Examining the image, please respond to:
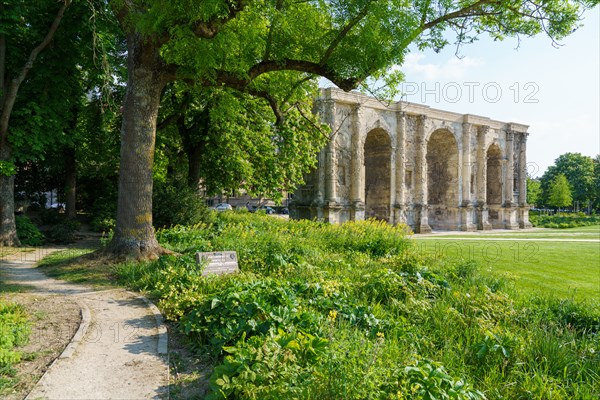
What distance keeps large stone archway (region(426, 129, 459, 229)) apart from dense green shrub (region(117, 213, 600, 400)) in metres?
27.4

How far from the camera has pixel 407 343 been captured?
14.5 ft

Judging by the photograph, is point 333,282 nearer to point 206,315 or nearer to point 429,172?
point 206,315

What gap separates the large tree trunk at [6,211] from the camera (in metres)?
13.8

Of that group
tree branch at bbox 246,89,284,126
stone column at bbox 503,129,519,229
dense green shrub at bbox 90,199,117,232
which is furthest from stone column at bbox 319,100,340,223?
stone column at bbox 503,129,519,229

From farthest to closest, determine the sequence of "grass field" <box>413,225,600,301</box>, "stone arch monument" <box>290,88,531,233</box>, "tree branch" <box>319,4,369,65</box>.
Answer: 1. "stone arch monument" <box>290,88,531,233</box>
2. "tree branch" <box>319,4,369,65</box>
3. "grass field" <box>413,225,600,301</box>

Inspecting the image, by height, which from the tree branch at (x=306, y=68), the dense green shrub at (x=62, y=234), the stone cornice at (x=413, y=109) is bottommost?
the dense green shrub at (x=62, y=234)

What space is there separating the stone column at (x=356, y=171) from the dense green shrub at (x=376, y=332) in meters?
17.0

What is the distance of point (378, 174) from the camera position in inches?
1193

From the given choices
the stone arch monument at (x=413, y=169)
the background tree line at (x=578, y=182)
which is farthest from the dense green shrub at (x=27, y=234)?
the background tree line at (x=578, y=182)

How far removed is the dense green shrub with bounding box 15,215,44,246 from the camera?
15086mm

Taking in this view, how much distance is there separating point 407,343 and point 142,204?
7412mm

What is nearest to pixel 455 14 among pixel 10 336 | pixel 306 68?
pixel 306 68

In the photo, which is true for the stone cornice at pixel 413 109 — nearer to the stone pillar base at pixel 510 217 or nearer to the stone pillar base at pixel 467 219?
the stone pillar base at pixel 467 219

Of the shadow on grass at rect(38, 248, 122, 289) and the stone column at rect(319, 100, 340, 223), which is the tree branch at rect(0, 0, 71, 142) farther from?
the stone column at rect(319, 100, 340, 223)
